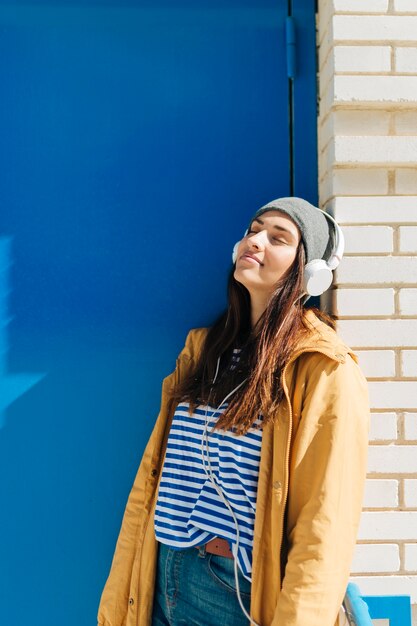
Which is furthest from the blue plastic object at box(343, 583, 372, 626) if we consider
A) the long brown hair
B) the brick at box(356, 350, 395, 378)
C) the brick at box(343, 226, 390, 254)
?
the brick at box(343, 226, 390, 254)

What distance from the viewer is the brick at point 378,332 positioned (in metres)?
2.30

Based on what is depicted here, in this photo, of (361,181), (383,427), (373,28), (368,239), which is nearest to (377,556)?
(383,427)

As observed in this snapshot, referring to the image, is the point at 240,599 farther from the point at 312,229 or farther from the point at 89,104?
the point at 89,104

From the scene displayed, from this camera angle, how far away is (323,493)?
184cm

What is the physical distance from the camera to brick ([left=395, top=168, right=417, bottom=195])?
2.33 meters

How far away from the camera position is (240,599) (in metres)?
1.93

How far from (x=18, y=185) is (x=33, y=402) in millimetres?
863

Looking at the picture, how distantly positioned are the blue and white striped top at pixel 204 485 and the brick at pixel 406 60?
1340 millimetres

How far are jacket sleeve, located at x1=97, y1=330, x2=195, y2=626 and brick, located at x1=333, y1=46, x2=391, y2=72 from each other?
1.29 meters

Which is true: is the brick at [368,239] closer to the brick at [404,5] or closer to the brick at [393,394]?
the brick at [393,394]

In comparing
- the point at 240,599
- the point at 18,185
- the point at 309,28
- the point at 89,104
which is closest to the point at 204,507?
the point at 240,599

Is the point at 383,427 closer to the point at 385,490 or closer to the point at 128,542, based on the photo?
the point at 385,490

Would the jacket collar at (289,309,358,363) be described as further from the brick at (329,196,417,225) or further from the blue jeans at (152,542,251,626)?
the blue jeans at (152,542,251,626)

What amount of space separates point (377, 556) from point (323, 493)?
0.62 m
